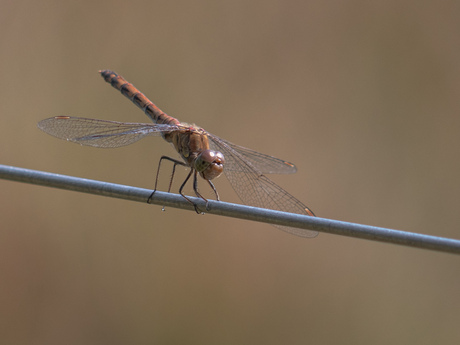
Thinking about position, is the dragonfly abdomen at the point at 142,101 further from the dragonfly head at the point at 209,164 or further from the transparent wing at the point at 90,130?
the dragonfly head at the point at 209,164

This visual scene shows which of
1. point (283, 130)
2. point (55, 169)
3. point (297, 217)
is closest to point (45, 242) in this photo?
point (55, 169)

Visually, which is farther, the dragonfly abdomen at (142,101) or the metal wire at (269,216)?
the dragonfly abdomen at (142,101)

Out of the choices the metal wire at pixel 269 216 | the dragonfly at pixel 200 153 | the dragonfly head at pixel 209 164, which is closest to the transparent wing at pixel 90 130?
the dragonfly at pixel 200 153

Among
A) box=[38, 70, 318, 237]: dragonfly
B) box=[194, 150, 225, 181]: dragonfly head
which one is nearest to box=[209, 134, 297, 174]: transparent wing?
box=[38, 70, 318, 237]: dragonfly

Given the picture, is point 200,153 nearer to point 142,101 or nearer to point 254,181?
point 254,181

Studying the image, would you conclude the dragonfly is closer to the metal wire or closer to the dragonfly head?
the dragonfly head

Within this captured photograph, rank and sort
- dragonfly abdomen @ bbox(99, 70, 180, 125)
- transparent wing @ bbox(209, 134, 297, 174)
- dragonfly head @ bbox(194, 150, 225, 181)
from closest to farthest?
dragonfly head @ bbox(194, 150, 225, 181), transparent wing @ bbox(209, 134, 297, 174), dragonfly abdomen @ bbox(99, 70, 180, 125)

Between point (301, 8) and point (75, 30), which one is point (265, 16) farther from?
point (75, 30)
